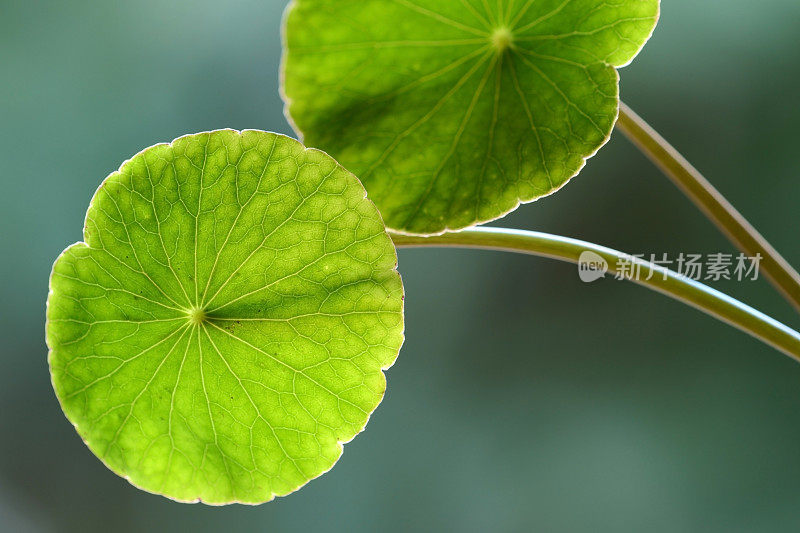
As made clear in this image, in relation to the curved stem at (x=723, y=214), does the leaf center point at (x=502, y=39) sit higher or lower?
higher

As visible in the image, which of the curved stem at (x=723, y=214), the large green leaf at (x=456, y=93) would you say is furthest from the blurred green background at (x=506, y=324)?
the curved stem at (x=723, y=214)

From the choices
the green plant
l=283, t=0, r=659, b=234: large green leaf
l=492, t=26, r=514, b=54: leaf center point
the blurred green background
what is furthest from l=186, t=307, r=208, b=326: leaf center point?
the blurred green background

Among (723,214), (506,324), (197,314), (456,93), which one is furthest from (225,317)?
(506,324)

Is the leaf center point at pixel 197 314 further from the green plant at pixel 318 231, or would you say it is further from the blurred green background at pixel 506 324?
the blurred green background at pixel 506 324

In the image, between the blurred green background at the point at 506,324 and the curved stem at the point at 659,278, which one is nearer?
the curved stem at the point at 659,278

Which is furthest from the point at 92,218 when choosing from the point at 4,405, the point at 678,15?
the point at 678,15

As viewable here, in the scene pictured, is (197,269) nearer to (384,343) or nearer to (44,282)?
(384,343)

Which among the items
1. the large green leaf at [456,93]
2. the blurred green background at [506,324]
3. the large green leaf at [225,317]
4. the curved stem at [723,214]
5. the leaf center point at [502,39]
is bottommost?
the large green leaf at [225,317]
